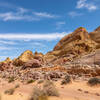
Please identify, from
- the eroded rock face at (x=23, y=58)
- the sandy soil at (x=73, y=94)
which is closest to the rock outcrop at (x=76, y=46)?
the eroded rock face at (x=23, y=58)

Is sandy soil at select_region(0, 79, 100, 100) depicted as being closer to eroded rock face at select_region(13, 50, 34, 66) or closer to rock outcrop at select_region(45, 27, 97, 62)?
rock outcrop at select_region(45, 27, 97, 62)

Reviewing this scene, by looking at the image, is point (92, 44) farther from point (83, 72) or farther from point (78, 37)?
point (83, 72)

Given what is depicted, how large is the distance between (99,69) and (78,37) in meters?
30.1

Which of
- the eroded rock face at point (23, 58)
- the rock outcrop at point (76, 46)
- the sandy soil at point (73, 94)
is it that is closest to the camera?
the sandy soil at point (73, 94)

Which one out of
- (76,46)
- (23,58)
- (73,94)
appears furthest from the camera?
(23,58)

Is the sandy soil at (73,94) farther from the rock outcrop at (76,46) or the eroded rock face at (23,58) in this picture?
the eroded rock face at (23,58)

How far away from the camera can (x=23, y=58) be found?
40.2m

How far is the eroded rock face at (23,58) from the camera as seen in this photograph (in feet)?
127

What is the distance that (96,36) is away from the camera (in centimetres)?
4556

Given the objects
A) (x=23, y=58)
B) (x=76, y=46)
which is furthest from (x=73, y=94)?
(x=23, y=58)

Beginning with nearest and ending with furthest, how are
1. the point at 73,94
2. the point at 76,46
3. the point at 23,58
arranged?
the point at 73,94 → the point at 76,46 → the point at 23,58

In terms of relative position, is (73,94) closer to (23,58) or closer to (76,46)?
(76,46)

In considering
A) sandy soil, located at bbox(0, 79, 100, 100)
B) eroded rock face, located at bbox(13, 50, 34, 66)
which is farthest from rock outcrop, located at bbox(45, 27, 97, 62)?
sandy soil, located at bbox(0, 79, 100, 100)

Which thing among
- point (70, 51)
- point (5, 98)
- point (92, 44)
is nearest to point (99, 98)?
point (5, 98)
